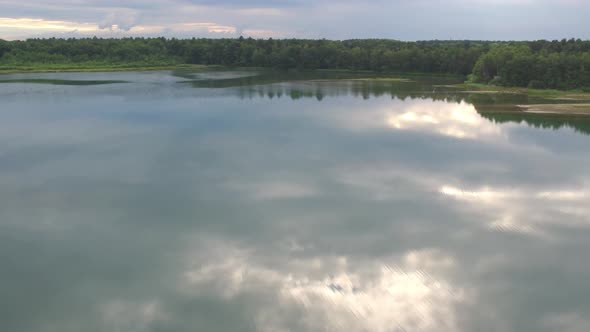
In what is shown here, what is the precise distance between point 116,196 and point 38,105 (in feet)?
61.7

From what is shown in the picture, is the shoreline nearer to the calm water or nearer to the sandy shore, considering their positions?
the calm water

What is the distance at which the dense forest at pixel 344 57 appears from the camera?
39.2 m

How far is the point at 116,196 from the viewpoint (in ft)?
43.4

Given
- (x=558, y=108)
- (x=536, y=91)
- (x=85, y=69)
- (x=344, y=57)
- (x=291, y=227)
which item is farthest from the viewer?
(x=344, y=57)

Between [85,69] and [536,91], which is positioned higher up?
[85,69]

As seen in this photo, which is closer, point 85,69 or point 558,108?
point 558,108

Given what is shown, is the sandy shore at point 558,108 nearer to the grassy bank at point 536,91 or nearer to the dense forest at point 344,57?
the grassy bank at point 536,91

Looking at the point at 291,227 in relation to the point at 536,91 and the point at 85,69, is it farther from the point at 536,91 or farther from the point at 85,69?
the point at 85,69

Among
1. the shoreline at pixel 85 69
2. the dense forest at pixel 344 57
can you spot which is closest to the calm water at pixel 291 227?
the dense forest at pixel 344 57

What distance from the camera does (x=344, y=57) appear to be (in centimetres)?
6344

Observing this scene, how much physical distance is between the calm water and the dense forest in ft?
59.6

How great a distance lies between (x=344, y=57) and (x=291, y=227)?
179 ft

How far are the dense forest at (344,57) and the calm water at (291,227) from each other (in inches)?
715

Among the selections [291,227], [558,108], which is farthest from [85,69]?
[291,227]
